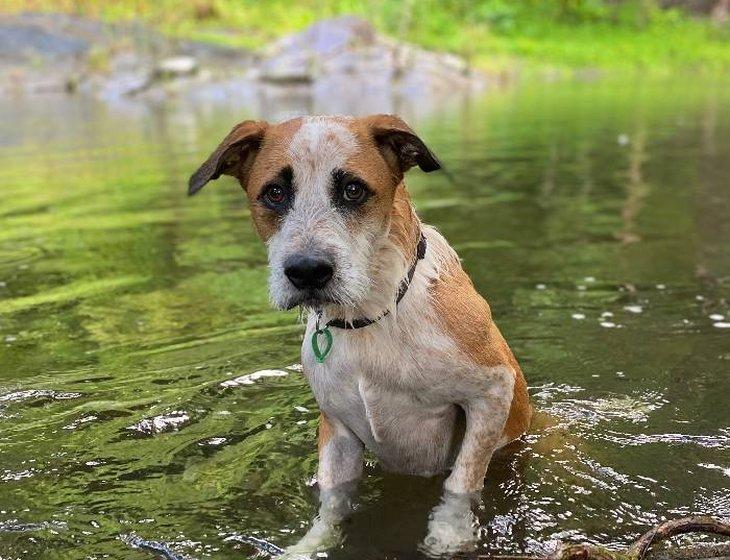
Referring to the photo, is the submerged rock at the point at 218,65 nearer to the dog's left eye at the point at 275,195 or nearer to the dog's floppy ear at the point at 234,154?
the dog's floppy ear at the point at 234,154

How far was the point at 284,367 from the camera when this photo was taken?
640cm

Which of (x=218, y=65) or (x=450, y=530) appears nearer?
(x=450, y=530)

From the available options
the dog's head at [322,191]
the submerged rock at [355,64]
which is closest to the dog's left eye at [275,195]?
the dog's head at [322,191]

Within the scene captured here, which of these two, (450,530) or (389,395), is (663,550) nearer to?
(450,530)

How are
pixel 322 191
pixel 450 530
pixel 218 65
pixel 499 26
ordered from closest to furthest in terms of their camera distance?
pixel 322 191, pixel 450 530, pixel 218 65, pixel 499 26

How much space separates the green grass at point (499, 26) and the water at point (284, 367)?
35.7 meters

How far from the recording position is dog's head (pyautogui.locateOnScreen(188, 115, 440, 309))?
12.5 ft

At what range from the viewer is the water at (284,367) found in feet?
14.0

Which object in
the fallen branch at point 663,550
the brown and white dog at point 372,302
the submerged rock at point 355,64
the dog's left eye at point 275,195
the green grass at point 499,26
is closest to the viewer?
the fallen branch at point 663,550

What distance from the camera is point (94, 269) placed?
9484 mm

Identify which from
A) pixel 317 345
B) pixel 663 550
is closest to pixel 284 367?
pixel 317 345

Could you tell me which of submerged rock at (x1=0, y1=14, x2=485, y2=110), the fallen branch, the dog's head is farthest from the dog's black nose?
submerged rock at (x1=0, y1=14, x2=485, y2=110)

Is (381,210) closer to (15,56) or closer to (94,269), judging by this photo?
(94,269)

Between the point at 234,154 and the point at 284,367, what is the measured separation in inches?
98.2
